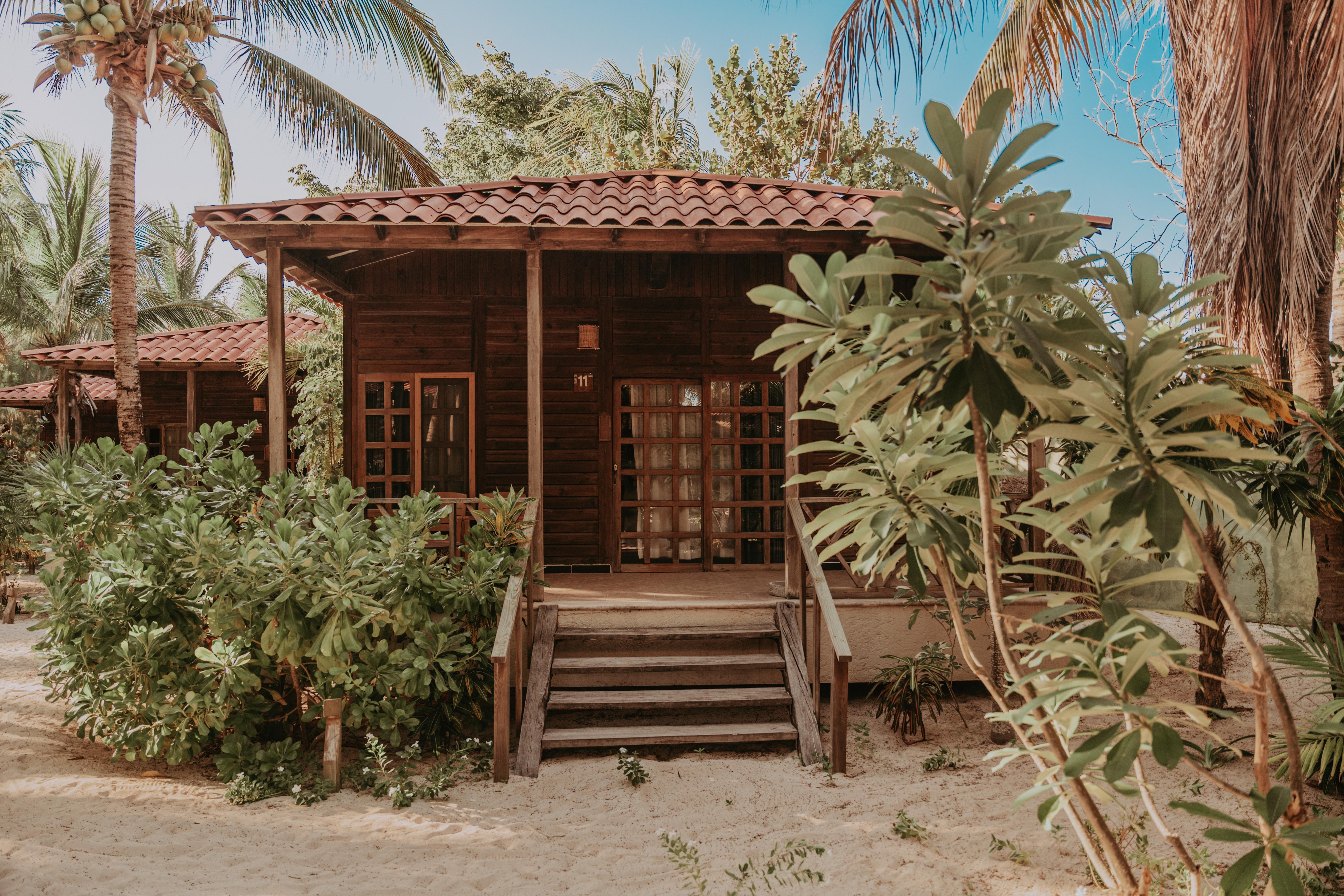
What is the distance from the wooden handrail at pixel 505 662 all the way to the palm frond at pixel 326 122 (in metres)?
5.89

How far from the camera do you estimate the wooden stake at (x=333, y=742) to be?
4.42m

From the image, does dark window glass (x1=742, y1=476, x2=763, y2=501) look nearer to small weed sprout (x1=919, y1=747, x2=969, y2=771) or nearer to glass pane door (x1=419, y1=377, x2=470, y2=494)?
glass pane door (x1=419, y1=377, x2=470, y2=494)

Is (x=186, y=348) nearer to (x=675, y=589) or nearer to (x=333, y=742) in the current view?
(x=675, y=589)

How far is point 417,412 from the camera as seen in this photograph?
7844 mm

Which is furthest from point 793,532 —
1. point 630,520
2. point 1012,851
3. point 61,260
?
point 61,260

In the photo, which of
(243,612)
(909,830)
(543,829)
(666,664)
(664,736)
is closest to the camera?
(909,830)

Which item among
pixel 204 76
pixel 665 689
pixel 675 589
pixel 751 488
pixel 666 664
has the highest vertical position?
pixel 204 76

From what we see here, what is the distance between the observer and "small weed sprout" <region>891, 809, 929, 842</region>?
3766mm

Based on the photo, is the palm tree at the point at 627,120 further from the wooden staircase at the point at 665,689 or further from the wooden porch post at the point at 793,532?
the wooden staircase at the point at 665,689

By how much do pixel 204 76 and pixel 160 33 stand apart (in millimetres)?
586

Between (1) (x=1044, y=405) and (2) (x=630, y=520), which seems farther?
(2) (x=630, y=520)

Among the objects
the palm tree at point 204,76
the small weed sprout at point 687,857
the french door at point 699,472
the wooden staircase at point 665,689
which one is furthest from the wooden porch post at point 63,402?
the small weed sprout at point 687,857

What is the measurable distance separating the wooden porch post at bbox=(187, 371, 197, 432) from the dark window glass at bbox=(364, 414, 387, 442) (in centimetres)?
624

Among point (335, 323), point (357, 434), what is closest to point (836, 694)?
point (357, 434)
